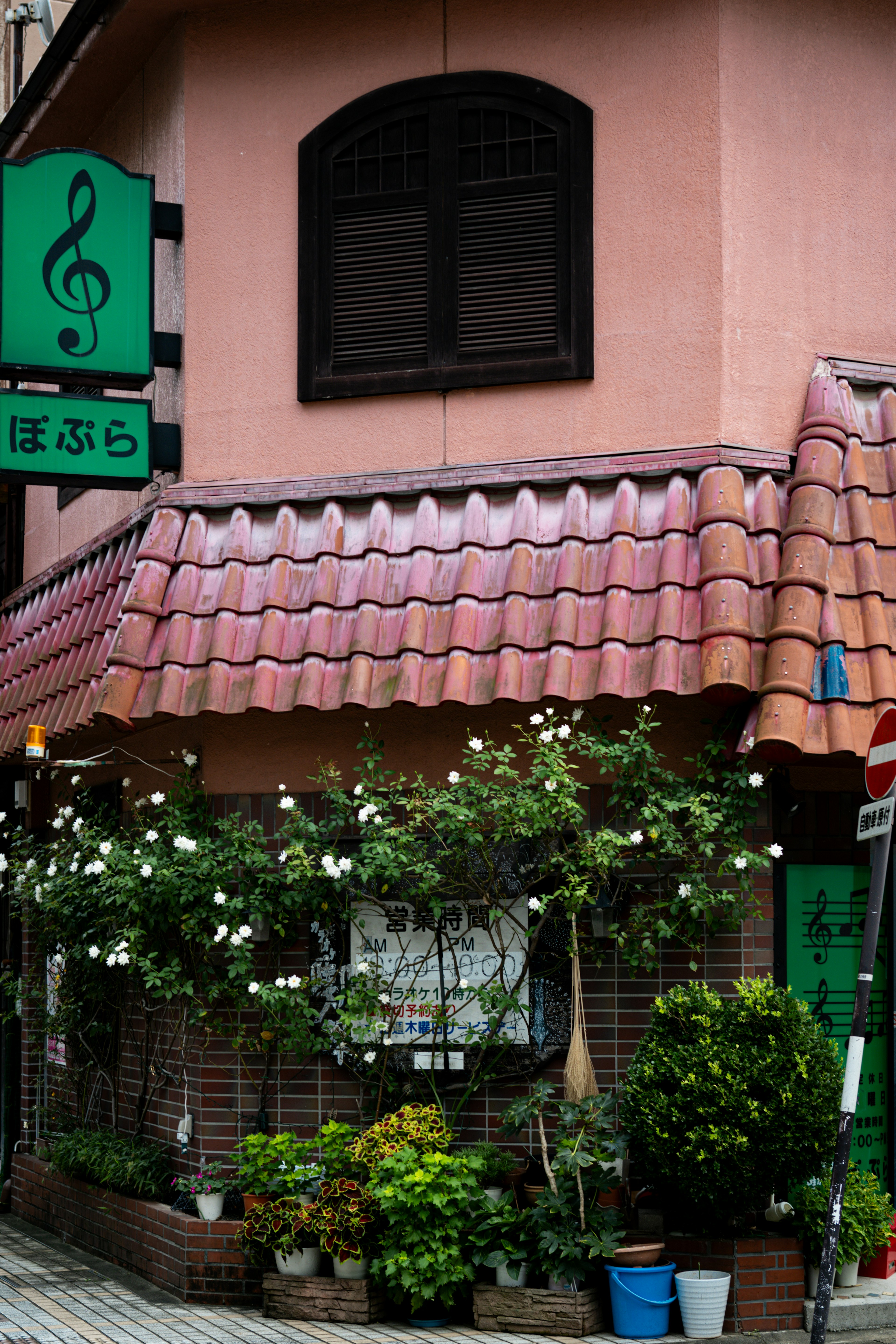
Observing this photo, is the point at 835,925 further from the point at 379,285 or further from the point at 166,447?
the point at 166,447

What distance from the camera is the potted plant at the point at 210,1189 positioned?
30.1 ft

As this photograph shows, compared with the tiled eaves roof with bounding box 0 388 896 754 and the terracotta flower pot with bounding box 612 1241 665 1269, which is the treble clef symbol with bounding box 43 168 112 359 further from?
the terracotta flower pot with bounding box 612 1241 665 1269

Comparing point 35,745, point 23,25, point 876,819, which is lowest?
point 876,819

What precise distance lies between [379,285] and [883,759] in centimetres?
489

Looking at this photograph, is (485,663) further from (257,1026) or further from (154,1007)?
(154,1007)

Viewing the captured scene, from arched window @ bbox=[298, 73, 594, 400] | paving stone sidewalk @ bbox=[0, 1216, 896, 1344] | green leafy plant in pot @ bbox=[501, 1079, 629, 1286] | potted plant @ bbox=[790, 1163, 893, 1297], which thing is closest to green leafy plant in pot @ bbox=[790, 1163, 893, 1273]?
potted plant @ bbox=[790, 1163, 893, 1297]

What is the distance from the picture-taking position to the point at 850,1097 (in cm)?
710

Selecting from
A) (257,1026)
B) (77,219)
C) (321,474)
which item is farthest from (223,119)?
(257,1026)

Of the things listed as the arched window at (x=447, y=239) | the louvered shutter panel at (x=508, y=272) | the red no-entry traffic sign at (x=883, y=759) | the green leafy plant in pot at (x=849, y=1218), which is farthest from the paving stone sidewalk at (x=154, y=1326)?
the louvered shutter panel at (x=508, y=272)

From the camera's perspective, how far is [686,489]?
30.1 feet

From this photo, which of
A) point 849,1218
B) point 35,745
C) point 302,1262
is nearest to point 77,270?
point 35,745

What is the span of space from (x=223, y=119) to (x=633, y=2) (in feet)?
9.41

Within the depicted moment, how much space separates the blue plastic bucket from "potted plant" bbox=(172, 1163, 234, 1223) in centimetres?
250

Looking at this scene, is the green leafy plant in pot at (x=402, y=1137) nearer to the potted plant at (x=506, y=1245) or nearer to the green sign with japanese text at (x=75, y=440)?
the potted plant at (x=506, y=1245)
